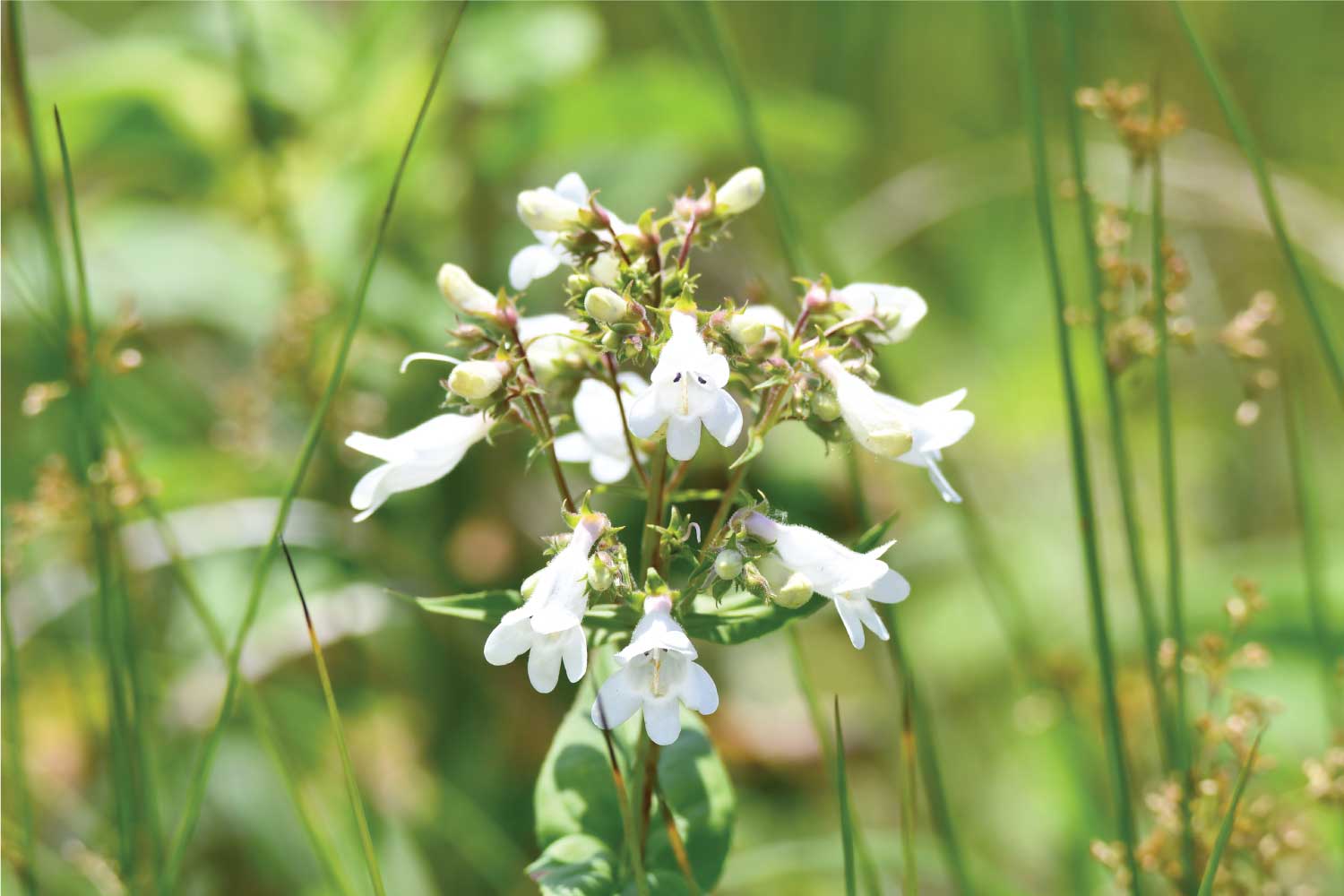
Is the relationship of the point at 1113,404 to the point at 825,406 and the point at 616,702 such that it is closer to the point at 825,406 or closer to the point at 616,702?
the point at 825,406

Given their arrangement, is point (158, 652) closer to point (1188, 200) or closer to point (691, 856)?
point (691, 856)

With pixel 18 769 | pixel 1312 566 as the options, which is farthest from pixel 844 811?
pixel 18 769

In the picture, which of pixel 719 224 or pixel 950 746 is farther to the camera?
pixel 950 746

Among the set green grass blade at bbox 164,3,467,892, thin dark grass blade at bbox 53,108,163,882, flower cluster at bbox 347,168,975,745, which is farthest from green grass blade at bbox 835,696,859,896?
thin dark grass blade at bbox 53,108,163,882

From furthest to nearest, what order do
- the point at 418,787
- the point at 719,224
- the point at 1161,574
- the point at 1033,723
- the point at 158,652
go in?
the point at 1161,574
the point at 158,652
the point at 418,787
the point at 1033,723
the point at 719,224

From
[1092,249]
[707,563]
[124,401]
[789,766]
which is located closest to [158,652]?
[124,401]

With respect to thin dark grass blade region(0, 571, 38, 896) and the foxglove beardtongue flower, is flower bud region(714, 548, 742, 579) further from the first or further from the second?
thin dark grass blade region(0, 571, 38, 896)
